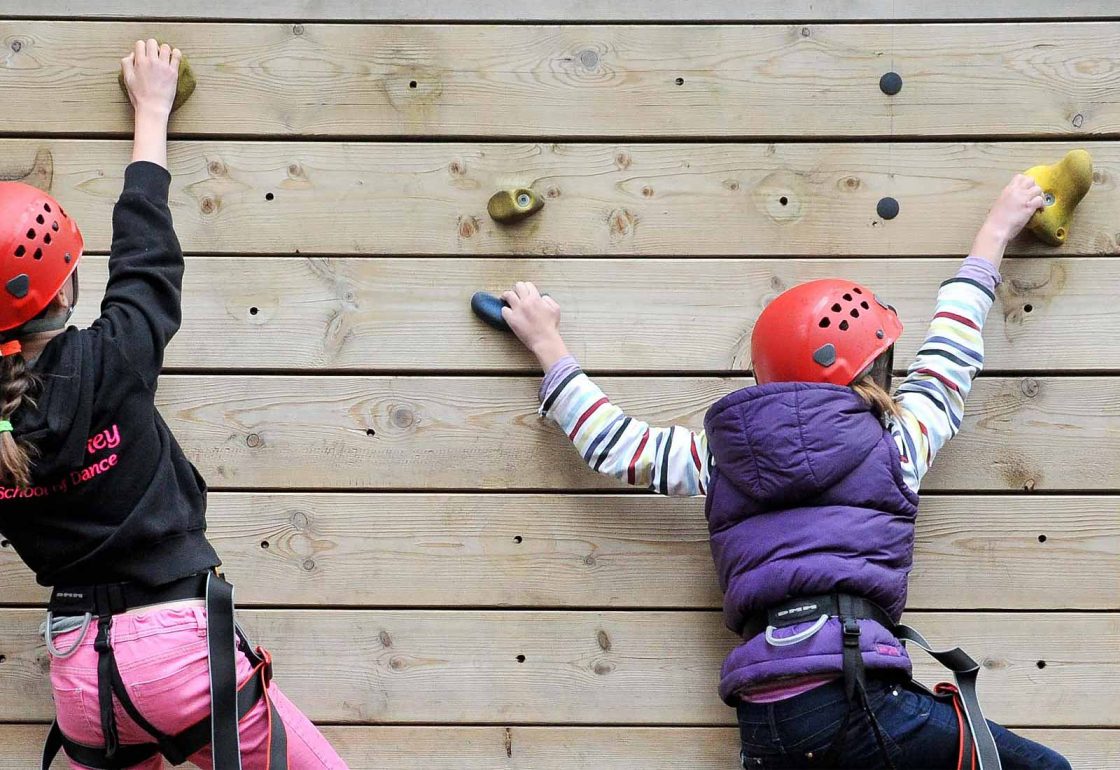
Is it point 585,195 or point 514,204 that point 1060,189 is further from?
point 514,204

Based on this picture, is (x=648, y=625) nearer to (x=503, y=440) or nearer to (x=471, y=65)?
(x=503, y=440)

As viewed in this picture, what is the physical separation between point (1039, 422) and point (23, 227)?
1767 mm

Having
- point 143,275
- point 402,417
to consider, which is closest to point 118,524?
point 143,275

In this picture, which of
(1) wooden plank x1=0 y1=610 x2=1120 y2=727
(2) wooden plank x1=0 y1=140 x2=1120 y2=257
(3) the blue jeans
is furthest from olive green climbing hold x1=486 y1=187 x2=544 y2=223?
(3) the blue jeans

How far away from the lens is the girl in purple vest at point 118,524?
63.1 inches

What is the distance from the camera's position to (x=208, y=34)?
2.11m

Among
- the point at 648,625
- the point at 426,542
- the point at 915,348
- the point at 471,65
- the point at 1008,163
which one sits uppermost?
the point at 471,65

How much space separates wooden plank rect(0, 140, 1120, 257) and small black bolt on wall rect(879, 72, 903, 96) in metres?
0.10

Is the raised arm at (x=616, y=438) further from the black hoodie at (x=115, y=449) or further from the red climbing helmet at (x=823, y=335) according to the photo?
the black hoodie at (x=115, y=449)

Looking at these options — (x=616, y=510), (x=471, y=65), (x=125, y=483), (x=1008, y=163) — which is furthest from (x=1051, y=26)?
(x=125, y=483)

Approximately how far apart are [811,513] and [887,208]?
2.22 ft

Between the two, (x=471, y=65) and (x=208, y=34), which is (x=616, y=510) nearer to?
(x=471, y=65)

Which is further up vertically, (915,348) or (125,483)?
(915,348)

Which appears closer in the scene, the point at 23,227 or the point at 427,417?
the point at 23,227
